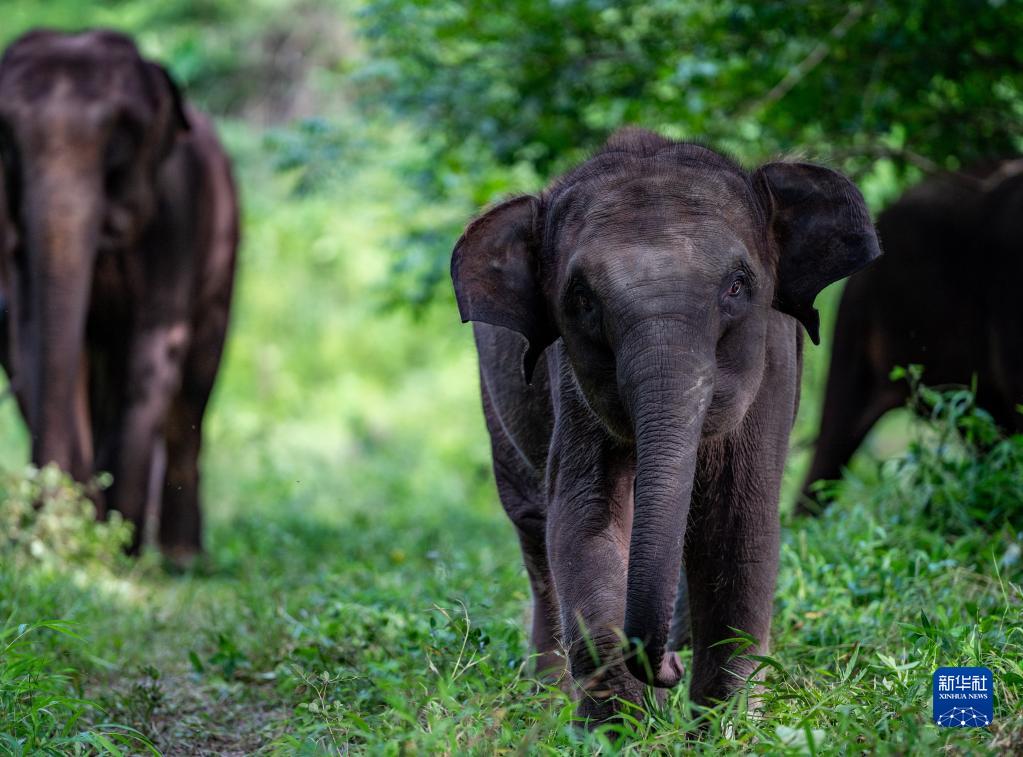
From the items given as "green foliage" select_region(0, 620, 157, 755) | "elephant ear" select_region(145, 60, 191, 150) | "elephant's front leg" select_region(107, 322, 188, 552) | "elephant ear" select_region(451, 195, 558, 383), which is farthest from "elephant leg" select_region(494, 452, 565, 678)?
"elephant ear" select_region(145, 60, 191, 150)

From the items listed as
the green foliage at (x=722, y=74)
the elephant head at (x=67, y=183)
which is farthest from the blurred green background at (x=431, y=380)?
the elephant head at (x=67, y=183)

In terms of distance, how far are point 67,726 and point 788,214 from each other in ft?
7.15

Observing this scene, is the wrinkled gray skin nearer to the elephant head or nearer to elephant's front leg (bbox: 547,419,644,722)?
elephant's front leg (bbox: 547,419,644,722)

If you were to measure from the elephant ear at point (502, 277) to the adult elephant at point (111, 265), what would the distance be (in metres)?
3.82

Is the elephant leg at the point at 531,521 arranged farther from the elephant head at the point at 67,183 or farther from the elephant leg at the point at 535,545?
the elephant head at the point at 67,183

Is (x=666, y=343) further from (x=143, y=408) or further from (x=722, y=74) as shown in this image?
(x=143, y=408)

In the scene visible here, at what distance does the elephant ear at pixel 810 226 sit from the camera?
4098mm

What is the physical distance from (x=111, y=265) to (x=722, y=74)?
3340 millimetres

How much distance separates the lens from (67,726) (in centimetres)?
384

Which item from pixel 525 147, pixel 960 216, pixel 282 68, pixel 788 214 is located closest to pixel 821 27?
pixel 960 216

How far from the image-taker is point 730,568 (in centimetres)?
411

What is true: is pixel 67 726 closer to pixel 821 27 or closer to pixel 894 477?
pixel 894 477

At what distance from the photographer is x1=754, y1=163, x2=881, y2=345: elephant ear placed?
161 inches

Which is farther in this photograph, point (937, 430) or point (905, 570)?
point (937, 430)
